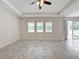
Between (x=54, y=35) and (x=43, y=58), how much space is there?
9013 millimetres

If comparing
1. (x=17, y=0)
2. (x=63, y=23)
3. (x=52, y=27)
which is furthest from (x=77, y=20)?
(x=17, y=0)

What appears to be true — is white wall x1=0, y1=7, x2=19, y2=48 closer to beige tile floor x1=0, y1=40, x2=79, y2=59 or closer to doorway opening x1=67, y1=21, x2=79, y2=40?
beige tile floor x1=0, y1=40, x2=79, y2=59

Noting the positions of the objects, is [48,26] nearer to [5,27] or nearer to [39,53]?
[5,27]

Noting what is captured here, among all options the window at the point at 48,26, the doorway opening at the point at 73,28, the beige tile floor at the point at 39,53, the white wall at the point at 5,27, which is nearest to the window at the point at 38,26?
the window at the point at 48,26

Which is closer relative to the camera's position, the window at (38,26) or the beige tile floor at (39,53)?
the beige tile floor at (39,53)

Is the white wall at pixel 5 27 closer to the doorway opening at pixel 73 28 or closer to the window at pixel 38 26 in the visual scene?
the window at pixel 38 26

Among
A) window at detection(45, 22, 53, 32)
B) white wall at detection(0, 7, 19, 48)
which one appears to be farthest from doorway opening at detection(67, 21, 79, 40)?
white wall at detection(0, 7, 19, 48)

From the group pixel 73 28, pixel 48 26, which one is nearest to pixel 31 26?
pixel 48 26

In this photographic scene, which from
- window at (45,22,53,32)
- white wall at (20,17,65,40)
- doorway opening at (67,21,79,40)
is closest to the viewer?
white wall at (20,17,65,40)

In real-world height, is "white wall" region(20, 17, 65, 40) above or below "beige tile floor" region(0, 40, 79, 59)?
A: above

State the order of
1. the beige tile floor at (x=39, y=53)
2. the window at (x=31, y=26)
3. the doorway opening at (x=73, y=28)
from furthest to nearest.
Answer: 1. the doorway opening at (x=73, y=28)
2. the window at (x=31, y=26)
3. the beige tile floor at (x=39, y=53)

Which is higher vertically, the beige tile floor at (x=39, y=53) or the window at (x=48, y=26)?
the window at (x=48, y=26)

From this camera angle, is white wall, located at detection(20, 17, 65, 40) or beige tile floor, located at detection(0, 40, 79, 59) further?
white wall, located at detection(20, 17, 65, 40)

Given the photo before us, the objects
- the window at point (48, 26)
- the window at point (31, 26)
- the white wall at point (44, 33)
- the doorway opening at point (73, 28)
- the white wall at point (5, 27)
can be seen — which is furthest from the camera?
the doorway opening at point (73, 28)
